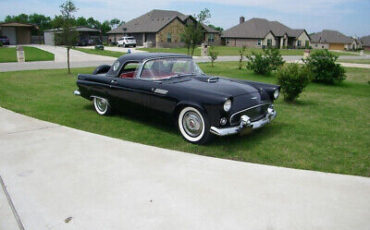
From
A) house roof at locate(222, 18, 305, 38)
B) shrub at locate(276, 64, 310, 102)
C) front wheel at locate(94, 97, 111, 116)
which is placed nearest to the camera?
front wheel at locate(94, 97, 111, 116)

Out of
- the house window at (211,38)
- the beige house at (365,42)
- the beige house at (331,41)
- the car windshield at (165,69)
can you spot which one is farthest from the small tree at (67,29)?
the beige house at (365,42)

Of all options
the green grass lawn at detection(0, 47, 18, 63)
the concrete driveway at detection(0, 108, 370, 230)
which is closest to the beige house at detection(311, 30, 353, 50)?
the green grass lawn at detection(0, 47, 18, 63)

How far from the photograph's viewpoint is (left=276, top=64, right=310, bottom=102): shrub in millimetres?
7848

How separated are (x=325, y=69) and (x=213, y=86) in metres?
9.03

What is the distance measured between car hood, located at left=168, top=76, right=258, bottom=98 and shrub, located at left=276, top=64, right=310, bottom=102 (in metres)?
2.79

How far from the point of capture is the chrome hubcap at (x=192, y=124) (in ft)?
16.3

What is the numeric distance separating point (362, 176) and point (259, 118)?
1.82m

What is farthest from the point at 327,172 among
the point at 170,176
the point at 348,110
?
the point at 348,110

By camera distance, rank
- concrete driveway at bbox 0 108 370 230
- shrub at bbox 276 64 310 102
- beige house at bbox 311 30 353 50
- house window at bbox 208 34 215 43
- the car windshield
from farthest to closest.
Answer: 1. beige house at bbox 311 30 353 50
2. house window at bbox 208 34 215 43
3. shrub at bbox 276 64 310 102
4. the car windshield
5. concrete driveway at bbox 0 108 370 230

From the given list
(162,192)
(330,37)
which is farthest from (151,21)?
(162,192)

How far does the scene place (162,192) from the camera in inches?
135

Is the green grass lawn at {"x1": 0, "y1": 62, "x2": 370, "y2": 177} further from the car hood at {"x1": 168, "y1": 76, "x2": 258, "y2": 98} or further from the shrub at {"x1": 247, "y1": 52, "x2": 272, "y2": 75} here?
the shrub at {"x1": 247, "y1": 52, "x2": 272, "y2": 75}

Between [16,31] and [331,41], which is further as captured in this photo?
[331,41]

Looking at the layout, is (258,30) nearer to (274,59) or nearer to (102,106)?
(274,59)
